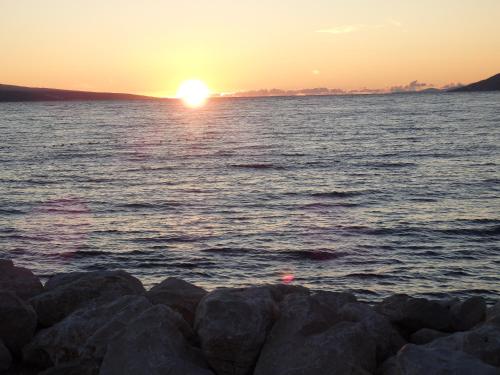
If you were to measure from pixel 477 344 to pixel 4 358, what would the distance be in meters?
7.37

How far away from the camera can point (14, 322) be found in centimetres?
1064

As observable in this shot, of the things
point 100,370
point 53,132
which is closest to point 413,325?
point 100,370

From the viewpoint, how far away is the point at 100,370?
8.88 m

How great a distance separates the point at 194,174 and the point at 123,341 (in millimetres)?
35749

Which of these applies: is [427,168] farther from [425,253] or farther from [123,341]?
[123,341]

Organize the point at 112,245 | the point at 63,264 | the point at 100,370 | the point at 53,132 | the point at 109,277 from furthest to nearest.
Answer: the point at 53,132 < the point at 112,245 < the point at 63,264 < the point at 109,277 < the point at 100,370

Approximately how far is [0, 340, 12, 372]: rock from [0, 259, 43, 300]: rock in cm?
262

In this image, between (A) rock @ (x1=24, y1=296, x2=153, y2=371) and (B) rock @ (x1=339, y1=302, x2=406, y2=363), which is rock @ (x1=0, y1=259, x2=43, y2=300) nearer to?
(A) rock @ (x1=24, y1=296, x2=153, y2=371)

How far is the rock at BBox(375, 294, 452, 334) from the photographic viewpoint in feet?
36.6

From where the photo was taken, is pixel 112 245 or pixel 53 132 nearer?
pixel 112 245

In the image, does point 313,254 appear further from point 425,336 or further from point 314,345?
point 314,345

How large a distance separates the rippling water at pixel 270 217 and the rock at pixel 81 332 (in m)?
8.21

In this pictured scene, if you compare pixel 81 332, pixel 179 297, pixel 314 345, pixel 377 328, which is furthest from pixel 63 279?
pixel 377 328

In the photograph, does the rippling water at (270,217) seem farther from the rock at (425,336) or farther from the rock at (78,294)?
the rock at (425,336)
